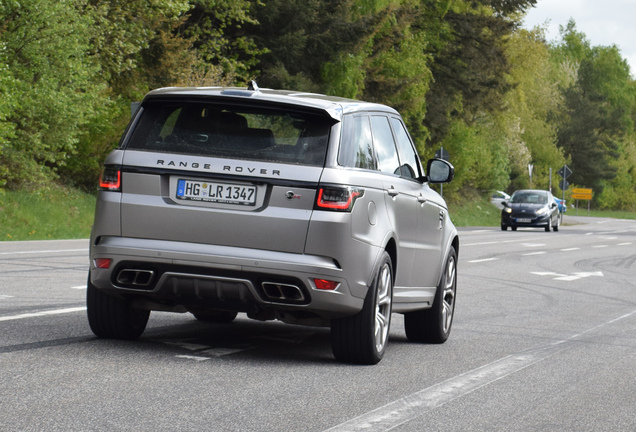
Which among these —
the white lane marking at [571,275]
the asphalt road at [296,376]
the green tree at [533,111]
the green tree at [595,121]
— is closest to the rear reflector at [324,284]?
the asphalt road at [296,376]

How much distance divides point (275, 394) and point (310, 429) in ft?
3.04

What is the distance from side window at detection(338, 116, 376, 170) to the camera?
738cm

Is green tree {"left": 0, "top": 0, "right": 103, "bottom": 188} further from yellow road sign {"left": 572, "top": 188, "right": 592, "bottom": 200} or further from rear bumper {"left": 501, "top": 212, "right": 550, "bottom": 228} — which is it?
yellow road sign {"left": 572, "top": 188, "right": 592, "bottom": 200}

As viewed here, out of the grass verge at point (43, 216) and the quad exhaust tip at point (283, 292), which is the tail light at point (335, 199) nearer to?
the quad exhaust tip at point (283, 292)

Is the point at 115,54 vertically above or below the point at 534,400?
above

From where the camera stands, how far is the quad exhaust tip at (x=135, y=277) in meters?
7.20

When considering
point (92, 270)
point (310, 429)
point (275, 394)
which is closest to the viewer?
point (310, 429)

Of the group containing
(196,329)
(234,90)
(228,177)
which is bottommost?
(196,329)

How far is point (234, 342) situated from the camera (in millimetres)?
8266

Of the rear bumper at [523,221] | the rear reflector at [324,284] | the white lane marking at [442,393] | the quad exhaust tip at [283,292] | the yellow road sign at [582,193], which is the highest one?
the rear reflector at [324,284]

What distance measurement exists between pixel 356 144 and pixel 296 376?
1.67m

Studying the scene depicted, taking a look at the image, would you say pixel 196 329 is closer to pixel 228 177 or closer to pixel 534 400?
pixel 228 177

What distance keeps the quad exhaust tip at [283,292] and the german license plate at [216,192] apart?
0.54 meters

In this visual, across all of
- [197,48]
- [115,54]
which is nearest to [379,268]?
[115,54]
